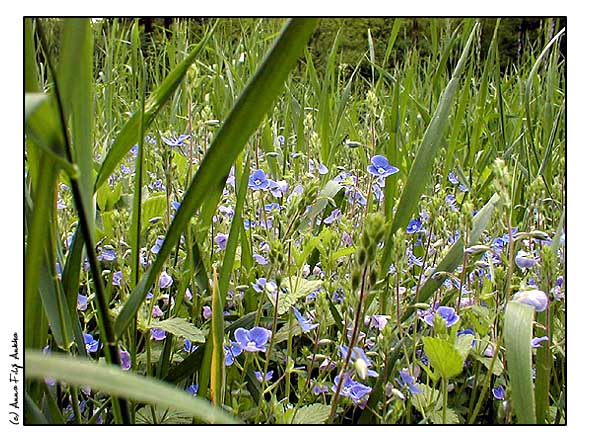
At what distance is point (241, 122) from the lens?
604 mm

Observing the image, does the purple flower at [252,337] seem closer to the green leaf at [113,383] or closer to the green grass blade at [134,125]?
the green grass blade at [134,125]

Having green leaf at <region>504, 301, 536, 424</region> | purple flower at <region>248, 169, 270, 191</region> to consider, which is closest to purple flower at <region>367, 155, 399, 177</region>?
purple flower at <region>248, 169, 270, 191</region>

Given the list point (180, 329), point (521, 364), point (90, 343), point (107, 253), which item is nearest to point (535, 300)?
point (521, 364)

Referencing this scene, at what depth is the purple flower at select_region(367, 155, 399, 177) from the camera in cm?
124

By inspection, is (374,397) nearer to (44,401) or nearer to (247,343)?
(247,343)

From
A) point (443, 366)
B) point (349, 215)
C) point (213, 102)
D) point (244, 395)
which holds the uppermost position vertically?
point (213, 102)

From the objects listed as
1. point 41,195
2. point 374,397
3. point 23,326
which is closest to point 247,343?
point 374,397

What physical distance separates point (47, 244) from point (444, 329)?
511mm

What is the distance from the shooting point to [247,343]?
3.14 ft

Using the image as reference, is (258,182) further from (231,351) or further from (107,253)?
(231,351)

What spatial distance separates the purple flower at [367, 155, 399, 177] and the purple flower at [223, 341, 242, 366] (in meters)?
0.46

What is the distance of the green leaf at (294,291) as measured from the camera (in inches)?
37.3

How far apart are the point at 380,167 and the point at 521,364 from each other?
2.10 ft

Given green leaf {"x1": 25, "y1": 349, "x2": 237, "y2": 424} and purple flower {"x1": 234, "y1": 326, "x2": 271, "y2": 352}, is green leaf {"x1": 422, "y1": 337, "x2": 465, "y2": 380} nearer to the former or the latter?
purple flower {"x1": 234, "y1": 326, "x2": 271, "y2": 352}
